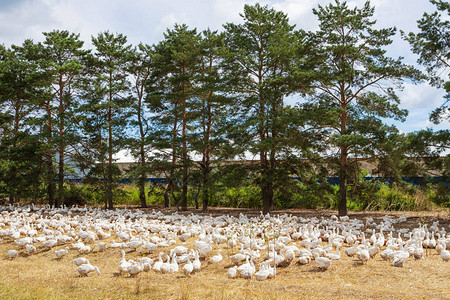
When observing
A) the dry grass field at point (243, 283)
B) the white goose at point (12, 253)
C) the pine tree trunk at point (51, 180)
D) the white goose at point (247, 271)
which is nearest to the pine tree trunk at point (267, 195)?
the dry grass field at point (243, 283)

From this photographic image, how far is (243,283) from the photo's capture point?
671 centimetres

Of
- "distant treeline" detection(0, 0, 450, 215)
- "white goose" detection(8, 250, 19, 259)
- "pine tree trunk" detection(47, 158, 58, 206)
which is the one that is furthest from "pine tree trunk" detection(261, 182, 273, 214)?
"pine tree trunk" detection(47, 158, 58, 206)

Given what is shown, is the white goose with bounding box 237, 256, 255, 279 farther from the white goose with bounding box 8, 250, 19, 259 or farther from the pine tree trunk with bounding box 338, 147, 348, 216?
the pine tree trunk with bounding box 338, 147, 348, 216

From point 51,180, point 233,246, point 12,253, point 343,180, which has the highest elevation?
point 51,180

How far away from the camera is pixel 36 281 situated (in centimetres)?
736

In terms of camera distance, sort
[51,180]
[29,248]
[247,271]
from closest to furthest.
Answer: [247,271]
[29,248]
[51,180]

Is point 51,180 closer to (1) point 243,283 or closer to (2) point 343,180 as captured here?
(2) point 343,180

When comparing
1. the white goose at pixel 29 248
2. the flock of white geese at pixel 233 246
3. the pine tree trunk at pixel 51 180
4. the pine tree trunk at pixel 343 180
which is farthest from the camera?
the pine tree trunk at pixel 51 180

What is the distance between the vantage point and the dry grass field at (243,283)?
6066 mm

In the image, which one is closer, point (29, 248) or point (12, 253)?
point (12, 253)

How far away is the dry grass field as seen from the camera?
19.9ft

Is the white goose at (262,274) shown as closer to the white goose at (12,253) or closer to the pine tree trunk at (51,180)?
the white goose at (12,253)

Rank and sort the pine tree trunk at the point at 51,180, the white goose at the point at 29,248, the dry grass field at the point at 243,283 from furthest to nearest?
1. the pine tree trunk at the point at 51,180
2. the white goose at the point at 29,248
3. the dry grass field at the point at 243,283

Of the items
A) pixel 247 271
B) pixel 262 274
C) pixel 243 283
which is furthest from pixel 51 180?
pixel 262 274
